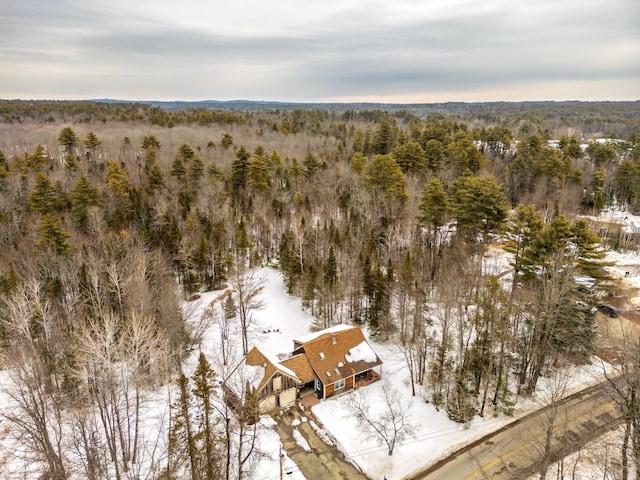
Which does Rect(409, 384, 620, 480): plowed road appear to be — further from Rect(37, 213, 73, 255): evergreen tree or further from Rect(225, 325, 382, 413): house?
Rect(37, 213, 73, 255): evergreen tree

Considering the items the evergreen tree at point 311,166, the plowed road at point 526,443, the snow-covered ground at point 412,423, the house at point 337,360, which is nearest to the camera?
the plowed road at point 526,443

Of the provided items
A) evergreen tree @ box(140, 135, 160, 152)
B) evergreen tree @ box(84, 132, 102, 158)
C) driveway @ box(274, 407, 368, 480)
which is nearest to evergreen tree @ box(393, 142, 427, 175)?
evergreen tree @ box(140, 135, 160, 152)

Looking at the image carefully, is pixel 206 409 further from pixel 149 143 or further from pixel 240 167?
pixel 149 143

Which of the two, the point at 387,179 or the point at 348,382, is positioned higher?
the point at 387,179

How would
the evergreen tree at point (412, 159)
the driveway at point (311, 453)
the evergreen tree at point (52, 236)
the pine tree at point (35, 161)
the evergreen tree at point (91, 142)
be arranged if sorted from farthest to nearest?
1. the evergreen tree at point (91, 142)
2. the evergreen tree at point (412, 159)
3. the pine tree at point (35, 161)
4. the evergreen tree at point (52, 236)
5. the driveway at point (311, 453)

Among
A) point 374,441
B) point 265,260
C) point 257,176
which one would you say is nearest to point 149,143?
point 257,176

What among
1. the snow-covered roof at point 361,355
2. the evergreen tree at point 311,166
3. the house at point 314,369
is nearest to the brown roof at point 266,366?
the house at point 314,369

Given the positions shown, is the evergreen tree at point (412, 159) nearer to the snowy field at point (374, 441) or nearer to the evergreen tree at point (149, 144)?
the snowy field at point (374, 441)
